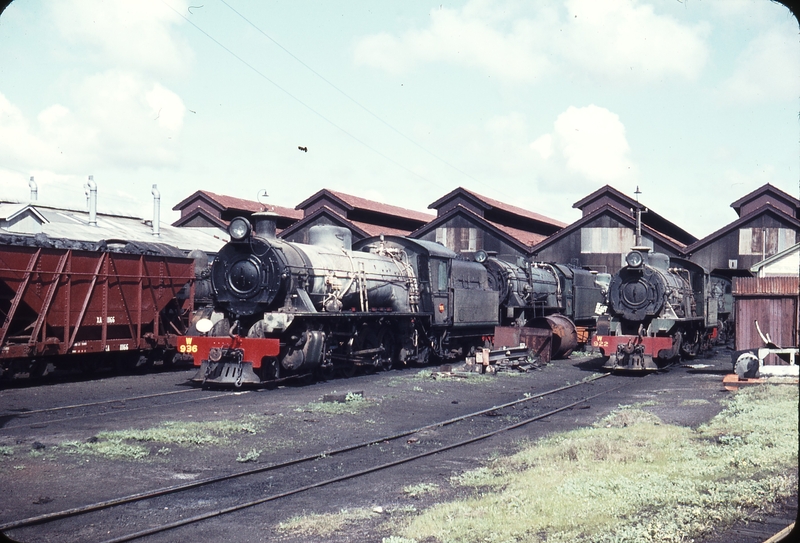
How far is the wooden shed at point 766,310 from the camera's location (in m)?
18.2

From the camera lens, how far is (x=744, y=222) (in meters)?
39.5

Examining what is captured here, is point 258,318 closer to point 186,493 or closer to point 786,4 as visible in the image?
point 186,493

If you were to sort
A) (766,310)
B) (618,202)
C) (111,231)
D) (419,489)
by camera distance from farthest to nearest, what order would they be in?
(618,202), (111,231), (766,310), (419,489)

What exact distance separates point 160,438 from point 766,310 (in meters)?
14.5

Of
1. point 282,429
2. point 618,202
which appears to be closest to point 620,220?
point 618,202

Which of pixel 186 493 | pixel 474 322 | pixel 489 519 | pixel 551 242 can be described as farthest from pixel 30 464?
pixel 551 242

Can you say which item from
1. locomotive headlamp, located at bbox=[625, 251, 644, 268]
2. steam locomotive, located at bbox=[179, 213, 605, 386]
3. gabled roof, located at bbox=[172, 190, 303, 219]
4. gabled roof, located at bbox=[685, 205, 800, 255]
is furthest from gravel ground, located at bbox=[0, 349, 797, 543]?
gabled roof, located at bbox=[172, 190, 303, 219]

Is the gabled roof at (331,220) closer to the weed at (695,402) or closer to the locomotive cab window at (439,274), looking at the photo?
the locomotive cab window at (439,274)

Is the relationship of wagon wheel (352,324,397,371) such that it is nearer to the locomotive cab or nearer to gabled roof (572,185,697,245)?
the locomotive cab

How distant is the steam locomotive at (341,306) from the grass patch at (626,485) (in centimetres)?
762

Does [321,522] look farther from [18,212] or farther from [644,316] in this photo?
[18,212]

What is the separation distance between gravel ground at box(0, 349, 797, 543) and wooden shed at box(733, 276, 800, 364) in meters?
1.39

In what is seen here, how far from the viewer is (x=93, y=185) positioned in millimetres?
32250

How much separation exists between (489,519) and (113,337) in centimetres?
1496
